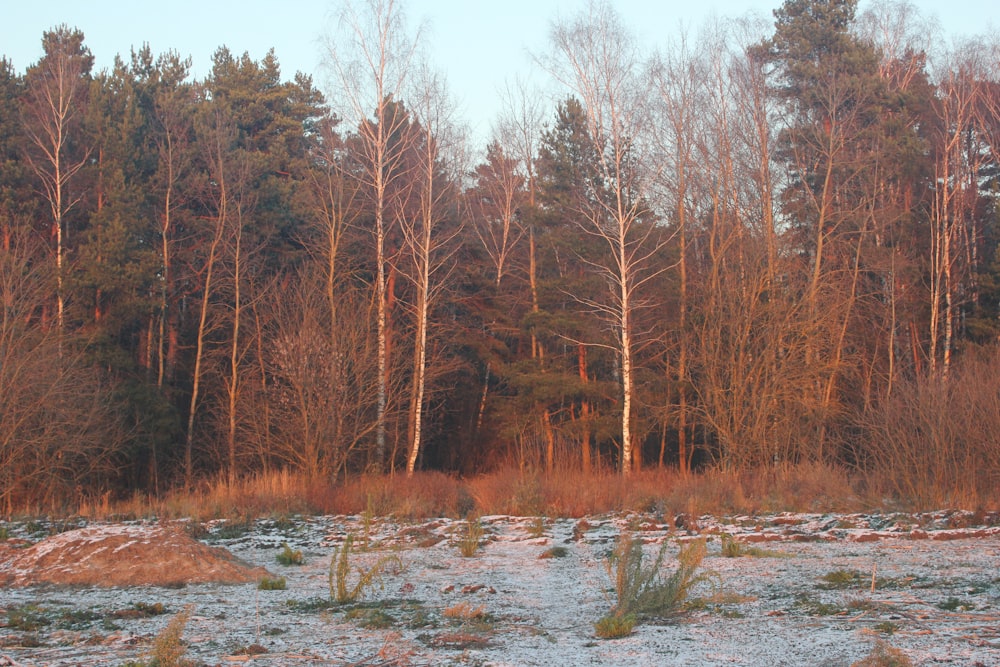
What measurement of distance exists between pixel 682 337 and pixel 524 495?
10.5 meters

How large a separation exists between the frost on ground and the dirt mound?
23cm

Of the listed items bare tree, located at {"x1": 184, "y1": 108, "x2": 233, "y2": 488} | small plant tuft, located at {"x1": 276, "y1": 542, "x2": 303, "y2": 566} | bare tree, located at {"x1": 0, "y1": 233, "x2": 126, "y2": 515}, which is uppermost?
bare tree, located at {"x1": 184, "y1": 108, "x2": 233, "y2": 488}

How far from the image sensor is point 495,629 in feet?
20.6

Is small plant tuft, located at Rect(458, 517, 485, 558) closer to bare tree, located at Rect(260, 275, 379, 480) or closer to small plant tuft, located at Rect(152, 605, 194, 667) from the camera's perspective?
small plant tuft, located at Rect(152, 605, 194, 667)

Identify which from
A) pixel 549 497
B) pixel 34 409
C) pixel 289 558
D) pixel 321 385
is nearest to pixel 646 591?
pixel 289 558

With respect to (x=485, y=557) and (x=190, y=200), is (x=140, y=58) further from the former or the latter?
(x=485, y=557)

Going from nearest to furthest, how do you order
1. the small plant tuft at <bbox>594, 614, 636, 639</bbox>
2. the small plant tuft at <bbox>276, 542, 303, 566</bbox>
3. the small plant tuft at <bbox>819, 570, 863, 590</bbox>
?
the small plant tuft at <bbox>594, 614, 636, 639</bbox>
the small plant tuft at <bbox>819, 570, 863, 590</bbox>
the small plant tuft at <bbox>276, 542, 303, 566</bbox>

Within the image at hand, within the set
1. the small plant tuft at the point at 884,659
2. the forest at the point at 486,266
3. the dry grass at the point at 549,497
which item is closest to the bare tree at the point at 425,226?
the forest at the point at 486,266

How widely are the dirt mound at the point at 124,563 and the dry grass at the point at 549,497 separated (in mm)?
3861

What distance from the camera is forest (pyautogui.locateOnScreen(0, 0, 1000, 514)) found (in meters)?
21.0

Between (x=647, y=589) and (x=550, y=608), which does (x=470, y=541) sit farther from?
(x=647, y=589)

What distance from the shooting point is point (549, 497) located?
14.7m

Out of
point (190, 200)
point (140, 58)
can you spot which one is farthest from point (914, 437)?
point (140, 58)

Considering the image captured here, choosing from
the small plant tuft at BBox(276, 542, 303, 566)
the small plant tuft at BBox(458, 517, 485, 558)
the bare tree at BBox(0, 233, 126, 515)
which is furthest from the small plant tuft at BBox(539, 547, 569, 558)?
the bare tree at BBox(0, 233, 126, 515)
